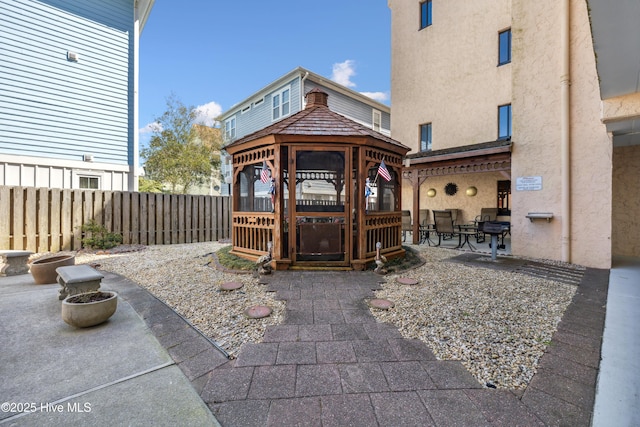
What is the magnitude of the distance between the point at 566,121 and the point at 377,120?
480 inches

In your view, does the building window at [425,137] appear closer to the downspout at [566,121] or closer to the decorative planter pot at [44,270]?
the downspout at [566,121]

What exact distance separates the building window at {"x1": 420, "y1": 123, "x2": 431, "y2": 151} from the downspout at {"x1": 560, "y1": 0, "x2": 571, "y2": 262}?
5524 millimetres

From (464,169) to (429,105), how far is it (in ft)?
14.7

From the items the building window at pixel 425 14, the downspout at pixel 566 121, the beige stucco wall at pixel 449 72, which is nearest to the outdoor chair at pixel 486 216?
the beige stucco wall at pixel 449 72

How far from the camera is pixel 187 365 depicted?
7.14 ft

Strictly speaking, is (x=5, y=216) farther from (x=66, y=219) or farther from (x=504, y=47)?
(x=504, y=47)

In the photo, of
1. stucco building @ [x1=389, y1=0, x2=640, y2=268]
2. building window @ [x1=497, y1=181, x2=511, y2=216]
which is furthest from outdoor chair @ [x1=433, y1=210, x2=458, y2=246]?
building window @ [x1=497, y1=181, x2=511, y2=216]

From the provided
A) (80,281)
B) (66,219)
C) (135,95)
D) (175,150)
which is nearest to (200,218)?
(66,219)

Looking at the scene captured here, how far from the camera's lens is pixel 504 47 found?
31.7 feet

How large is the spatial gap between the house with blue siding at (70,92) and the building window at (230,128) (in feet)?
28.2

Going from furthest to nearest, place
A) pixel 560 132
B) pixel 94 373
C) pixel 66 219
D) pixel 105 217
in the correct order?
pixel 105 217
pixel 66 219
pixel 560 132
pixel 94 373

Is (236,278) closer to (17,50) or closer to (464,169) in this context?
(464,169)

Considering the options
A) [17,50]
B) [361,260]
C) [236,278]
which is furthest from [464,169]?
[17,50]

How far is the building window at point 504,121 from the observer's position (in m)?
9.47
